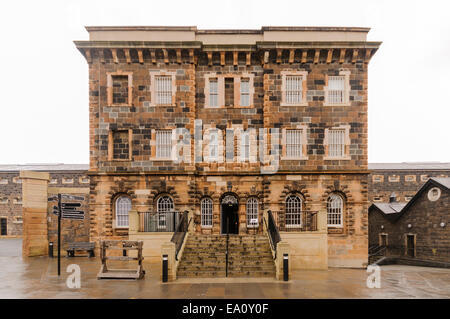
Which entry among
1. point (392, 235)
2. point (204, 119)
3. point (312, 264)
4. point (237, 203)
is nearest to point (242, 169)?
point (237, 203)

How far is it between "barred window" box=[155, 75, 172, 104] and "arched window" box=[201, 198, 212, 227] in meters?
6.76

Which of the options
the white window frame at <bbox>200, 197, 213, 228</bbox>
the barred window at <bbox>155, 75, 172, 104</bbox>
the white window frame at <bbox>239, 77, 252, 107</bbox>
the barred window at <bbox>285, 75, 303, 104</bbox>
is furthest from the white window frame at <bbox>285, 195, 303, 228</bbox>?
the barred window at <bbox>155, 75, 172, 104</bbox>

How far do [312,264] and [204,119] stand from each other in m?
10.7

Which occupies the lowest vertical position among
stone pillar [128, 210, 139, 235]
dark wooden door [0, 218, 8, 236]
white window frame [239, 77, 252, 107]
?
dark wooden door [0, 218, 8, 236]

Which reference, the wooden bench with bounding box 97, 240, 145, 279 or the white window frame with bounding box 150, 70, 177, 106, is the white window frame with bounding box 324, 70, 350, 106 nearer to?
the white window frame with bounding box 150, 70, 177, 106

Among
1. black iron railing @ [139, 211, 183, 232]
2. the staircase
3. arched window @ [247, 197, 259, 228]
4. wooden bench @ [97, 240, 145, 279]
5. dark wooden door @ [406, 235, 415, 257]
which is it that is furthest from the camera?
dark wooden door @ [406, 235, 415, 257]

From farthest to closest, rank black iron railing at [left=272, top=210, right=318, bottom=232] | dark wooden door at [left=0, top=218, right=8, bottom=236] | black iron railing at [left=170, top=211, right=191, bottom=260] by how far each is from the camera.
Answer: dark wooden door at [left=0, top=218, right=8, bottom=236] → black iron railing at [left=272, top=210, right=318, bottom=232] → black iron railing at [left=170, top=211, right=191, bottom=260]

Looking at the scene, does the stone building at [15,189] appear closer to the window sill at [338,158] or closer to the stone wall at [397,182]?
the window sill at [338,158]

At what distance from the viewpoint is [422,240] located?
960 inches

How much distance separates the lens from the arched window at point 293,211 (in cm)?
2055

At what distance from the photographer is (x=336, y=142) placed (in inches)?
821

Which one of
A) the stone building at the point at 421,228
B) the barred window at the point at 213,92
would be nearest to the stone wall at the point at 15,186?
the barred window at the point at 213,92

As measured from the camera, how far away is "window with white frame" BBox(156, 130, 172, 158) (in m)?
20.7

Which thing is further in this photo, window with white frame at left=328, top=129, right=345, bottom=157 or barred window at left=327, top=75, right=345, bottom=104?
barred window at left=327, top=75, right=345, bottom=104
